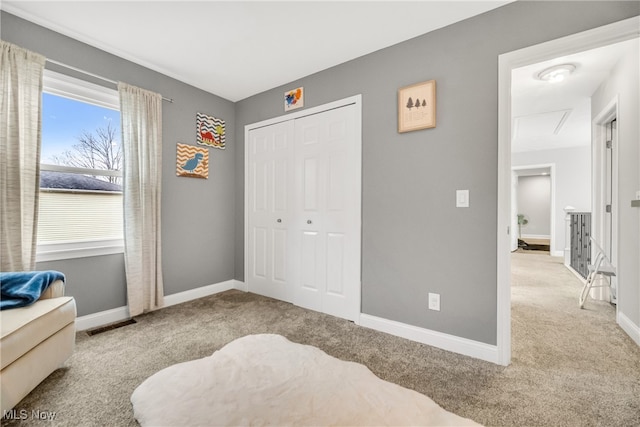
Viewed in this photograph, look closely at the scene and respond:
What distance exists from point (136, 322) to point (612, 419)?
338 centimetres

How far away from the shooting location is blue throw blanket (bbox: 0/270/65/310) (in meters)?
1.60

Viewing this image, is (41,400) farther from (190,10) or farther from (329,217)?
(190,10)

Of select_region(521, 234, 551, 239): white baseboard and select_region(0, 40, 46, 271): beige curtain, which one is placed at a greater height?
select_region(0, 40, 46, 271): beige curtain

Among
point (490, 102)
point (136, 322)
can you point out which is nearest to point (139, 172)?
point (136, 322)

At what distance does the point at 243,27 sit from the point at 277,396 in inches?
102

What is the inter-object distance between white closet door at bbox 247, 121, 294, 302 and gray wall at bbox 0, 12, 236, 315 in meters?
0.38

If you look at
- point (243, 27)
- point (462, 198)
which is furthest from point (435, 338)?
point (243, 27)

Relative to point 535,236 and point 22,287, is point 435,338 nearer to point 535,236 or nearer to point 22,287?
point 22,287

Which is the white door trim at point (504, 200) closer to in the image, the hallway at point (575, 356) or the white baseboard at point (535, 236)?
the hallway at point (575, 356)

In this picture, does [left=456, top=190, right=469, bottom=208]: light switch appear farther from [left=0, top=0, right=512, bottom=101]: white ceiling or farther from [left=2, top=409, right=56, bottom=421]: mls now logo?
[left=2, top=409, right=56, bottom=421]: mls now logo

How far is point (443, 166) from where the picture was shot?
7.15 feet

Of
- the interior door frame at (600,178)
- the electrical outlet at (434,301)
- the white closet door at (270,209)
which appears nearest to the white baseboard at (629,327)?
the interior door frame at (600,178)

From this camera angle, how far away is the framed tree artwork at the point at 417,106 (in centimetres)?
220

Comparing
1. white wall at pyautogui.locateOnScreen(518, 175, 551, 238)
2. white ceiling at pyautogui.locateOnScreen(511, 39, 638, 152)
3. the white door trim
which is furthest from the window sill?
white wall at pyautogui.locateOnScreen(518, 175, 551, 238)
